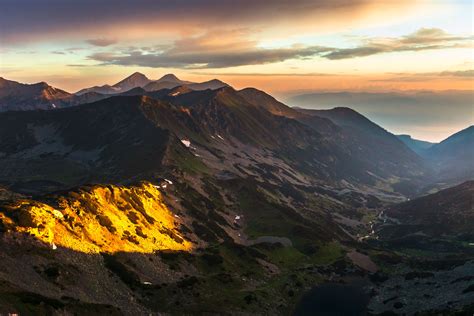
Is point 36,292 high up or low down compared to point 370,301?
up

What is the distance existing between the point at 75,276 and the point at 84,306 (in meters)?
17.5

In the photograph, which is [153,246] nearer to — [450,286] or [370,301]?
[370,301]

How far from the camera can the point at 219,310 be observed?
4444 inches

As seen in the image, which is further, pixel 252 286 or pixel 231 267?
pixel 231 267

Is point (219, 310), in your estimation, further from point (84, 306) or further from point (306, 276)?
point (306, 276)

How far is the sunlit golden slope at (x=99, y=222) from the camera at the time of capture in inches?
4409

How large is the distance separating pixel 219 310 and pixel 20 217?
184ft

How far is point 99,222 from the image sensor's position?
140 m

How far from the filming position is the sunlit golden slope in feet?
367

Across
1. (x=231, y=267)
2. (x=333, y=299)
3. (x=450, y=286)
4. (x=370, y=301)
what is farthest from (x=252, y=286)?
(x=450, y=286)

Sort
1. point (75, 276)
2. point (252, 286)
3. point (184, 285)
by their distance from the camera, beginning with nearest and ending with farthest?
point (75, 276) → point (184, 285) → point (252, 286)

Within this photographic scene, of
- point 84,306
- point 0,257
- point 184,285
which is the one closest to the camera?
point 84,306

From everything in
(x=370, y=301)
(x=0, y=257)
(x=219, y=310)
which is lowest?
(x=370, y=301)

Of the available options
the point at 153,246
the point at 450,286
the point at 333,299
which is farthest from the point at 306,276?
the point at 153,246
